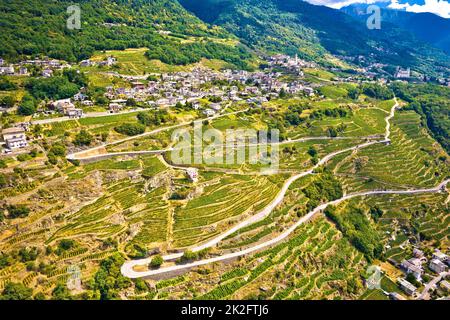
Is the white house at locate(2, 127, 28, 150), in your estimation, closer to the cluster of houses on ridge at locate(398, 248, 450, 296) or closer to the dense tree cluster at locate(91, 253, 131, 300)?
the dense tree cluster at locate(91, 253, 131, 300)

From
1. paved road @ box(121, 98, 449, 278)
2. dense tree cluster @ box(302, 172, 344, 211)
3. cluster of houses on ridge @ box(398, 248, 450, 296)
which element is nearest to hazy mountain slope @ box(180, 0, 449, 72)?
paved road @ box(121, 98, 449, 278)

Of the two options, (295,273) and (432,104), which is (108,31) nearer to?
(295,273)

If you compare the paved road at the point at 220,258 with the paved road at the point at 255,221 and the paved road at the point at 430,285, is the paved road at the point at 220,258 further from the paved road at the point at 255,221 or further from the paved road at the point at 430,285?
the paved road at the point at 430,285

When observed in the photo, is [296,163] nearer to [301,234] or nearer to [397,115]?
[301,234]

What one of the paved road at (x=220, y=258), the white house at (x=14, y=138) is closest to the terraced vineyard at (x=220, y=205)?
the paved road at (x=220, y=258)

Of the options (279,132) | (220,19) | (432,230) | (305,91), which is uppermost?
(220,19)

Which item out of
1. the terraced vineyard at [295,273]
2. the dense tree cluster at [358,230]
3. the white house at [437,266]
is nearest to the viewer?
the terraced vineyard at [295,273]

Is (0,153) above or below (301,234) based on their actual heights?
above

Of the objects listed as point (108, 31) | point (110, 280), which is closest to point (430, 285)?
point (110, 280)

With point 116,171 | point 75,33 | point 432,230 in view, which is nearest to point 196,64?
point 75,33
